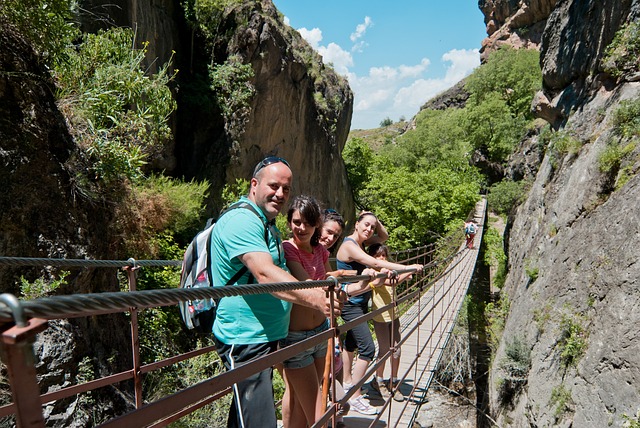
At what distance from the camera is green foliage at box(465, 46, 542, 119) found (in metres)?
33.3

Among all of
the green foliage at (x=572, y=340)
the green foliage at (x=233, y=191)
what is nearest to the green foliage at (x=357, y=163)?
the green foliage at (x=233, y=191)

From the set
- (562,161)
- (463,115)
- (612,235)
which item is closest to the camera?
(612,235)

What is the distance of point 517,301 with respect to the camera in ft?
25.0

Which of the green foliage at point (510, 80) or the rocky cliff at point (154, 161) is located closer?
the rocky cliff at point (154, 161)

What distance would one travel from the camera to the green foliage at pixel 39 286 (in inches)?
151

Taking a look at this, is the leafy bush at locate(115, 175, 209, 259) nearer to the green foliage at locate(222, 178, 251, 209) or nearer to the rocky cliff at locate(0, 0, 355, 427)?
the rocky cliff at locate(0, 0, 355, 427)

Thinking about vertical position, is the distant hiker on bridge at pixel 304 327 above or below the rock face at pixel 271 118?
below

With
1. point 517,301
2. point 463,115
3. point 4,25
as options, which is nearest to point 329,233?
point 4,25

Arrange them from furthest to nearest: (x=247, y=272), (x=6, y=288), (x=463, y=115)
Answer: (x=463, y=115) → (x=6, y=288) → (x=247, y=272)

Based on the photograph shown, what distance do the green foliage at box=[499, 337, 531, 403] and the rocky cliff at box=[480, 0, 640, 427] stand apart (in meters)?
0.03

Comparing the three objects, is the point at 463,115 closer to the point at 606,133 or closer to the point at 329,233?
the point at 606,133

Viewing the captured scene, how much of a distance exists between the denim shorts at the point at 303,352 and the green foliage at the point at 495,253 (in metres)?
11.3

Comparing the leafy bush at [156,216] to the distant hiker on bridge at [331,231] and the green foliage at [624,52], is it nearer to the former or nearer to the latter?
the distant hiker on bridge at [331,231]

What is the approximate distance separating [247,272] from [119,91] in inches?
224
